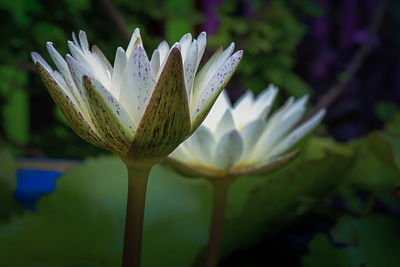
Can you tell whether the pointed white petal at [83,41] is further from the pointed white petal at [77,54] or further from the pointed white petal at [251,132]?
the pointed white petal at [251,132]

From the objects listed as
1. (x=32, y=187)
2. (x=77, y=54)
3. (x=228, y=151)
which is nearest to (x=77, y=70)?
(x=77, y=54)

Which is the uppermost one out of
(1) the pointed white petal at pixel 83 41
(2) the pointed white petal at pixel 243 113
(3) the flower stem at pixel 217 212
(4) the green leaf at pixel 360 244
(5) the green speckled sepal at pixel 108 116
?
(1) the pointed white petal at pixel 83 41

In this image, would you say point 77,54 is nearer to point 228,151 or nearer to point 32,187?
point 228,151

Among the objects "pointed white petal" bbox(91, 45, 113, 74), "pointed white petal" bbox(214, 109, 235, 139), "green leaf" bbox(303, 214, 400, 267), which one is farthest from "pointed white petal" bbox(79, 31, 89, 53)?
"green leaf" bbox(303, 214, 400, 267)

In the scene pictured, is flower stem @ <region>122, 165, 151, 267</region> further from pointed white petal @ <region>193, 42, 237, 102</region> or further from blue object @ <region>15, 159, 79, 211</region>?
blue object @ <region>15, 159, 79, 211</region>

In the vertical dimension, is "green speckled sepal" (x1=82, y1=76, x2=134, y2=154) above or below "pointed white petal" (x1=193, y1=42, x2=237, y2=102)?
Answer: below

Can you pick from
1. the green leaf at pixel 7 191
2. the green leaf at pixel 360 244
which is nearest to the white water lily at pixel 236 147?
the green leaf at pixel 360 244

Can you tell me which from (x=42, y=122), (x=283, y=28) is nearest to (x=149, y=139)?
(x=283, y=28)
